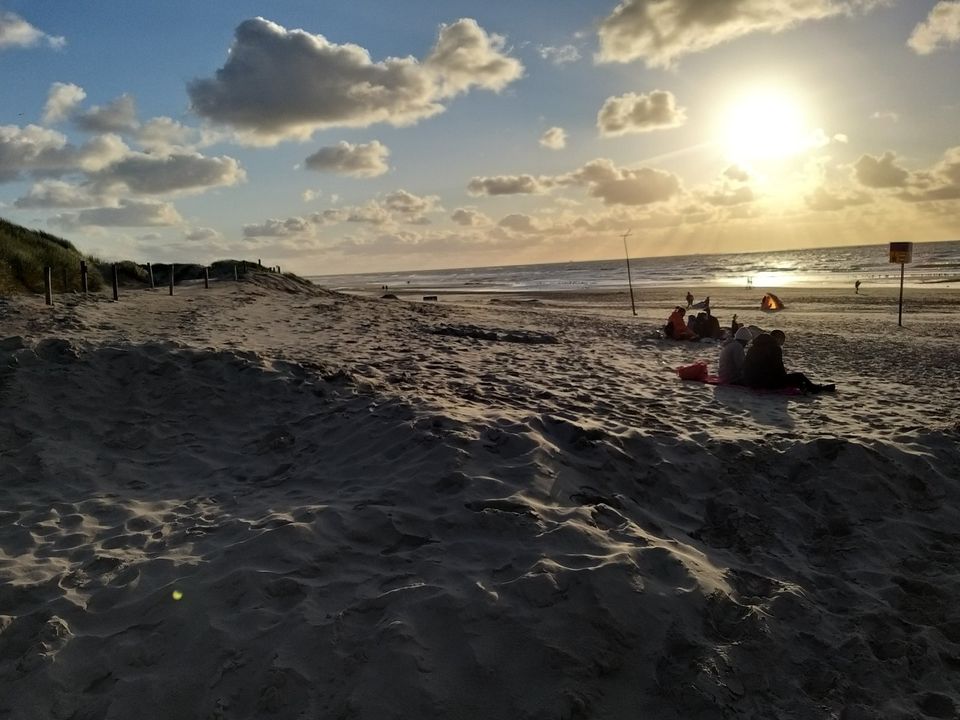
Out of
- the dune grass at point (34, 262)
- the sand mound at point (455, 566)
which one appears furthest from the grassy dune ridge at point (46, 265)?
the sand mound at point (455, 566)

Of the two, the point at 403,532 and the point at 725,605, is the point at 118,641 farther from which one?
the point at 725,605

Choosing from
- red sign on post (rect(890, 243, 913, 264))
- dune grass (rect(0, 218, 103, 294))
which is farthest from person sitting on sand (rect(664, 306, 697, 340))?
dune grass (rect(0, 218, 103, 294))

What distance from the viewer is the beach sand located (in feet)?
11.4

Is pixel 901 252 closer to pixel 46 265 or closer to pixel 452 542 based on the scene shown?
pixel 452 542

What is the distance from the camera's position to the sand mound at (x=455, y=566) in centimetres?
344

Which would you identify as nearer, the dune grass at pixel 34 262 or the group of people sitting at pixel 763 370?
the group of people sitting at pixel 763 370

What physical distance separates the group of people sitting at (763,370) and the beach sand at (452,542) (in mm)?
527

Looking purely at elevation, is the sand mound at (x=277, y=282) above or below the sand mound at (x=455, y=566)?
above

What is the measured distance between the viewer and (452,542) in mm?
4695

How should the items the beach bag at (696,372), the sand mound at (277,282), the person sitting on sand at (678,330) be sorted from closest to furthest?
the beach bag at (696,372) → the person sitting on sand at (678,330) → the sand mound at (277,282)

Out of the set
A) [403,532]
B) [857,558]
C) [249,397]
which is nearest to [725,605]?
[857,558]

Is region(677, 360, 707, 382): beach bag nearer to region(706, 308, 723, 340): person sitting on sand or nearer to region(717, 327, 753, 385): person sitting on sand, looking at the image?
region(717, 327, 753, 385): person sitting on sand

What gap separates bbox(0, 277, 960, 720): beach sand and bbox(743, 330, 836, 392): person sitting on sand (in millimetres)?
480

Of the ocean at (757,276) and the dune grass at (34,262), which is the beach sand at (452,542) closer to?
the dune grass at (34,262)
